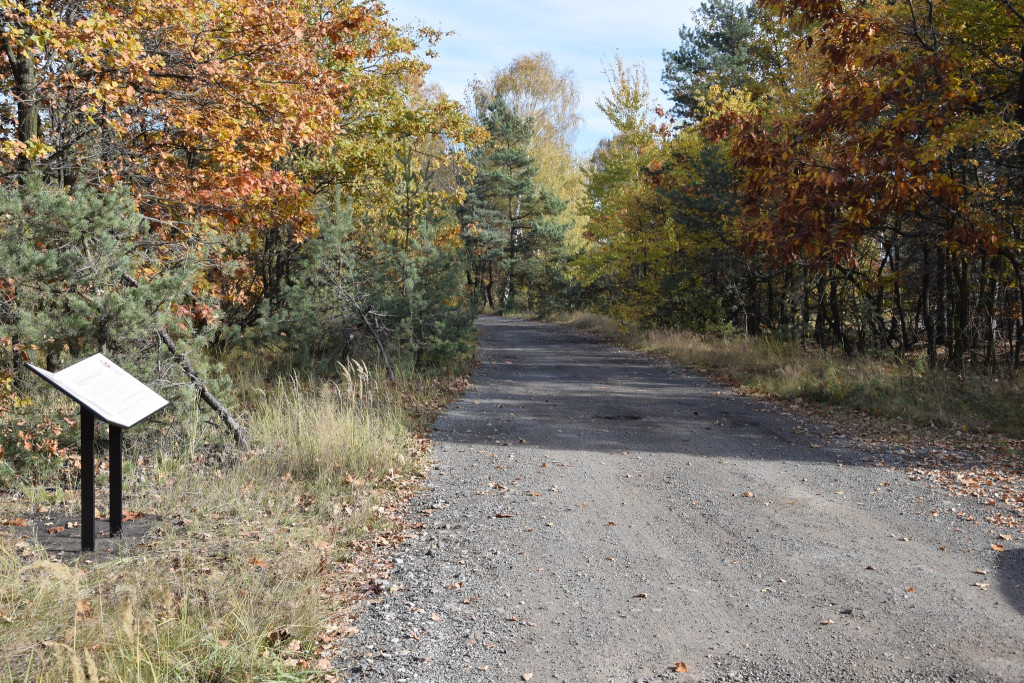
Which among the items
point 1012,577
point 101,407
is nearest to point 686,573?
point 1012,577

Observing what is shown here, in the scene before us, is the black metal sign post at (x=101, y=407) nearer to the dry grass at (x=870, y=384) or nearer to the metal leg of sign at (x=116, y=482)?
the metal leg of sign at (x=116, y=482)

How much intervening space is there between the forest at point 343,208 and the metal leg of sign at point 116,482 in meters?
1.76

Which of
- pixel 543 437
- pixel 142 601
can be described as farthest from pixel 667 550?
pixel 543 437

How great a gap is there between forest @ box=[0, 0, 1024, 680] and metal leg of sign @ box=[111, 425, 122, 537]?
69.4 inches

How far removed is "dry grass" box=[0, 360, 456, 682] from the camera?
3617 mm

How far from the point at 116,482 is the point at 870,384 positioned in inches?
422

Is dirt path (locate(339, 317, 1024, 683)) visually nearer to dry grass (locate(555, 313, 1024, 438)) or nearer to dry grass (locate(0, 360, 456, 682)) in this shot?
dry grass (locate(0, 360, 456, 682))

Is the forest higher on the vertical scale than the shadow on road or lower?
higher

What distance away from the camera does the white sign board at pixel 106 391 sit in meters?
4.68

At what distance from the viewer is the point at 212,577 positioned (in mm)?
4457

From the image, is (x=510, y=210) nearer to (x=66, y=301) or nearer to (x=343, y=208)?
(x=343, y=208)

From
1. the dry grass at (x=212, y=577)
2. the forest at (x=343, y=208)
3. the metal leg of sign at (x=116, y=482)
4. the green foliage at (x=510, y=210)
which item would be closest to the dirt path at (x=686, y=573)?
the dry grass at (x=212, y=577)

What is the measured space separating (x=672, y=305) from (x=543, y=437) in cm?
1468

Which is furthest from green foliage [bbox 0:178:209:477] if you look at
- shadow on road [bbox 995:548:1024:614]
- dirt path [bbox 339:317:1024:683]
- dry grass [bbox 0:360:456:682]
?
shadow on road [bbox 995:548:1024:614]
